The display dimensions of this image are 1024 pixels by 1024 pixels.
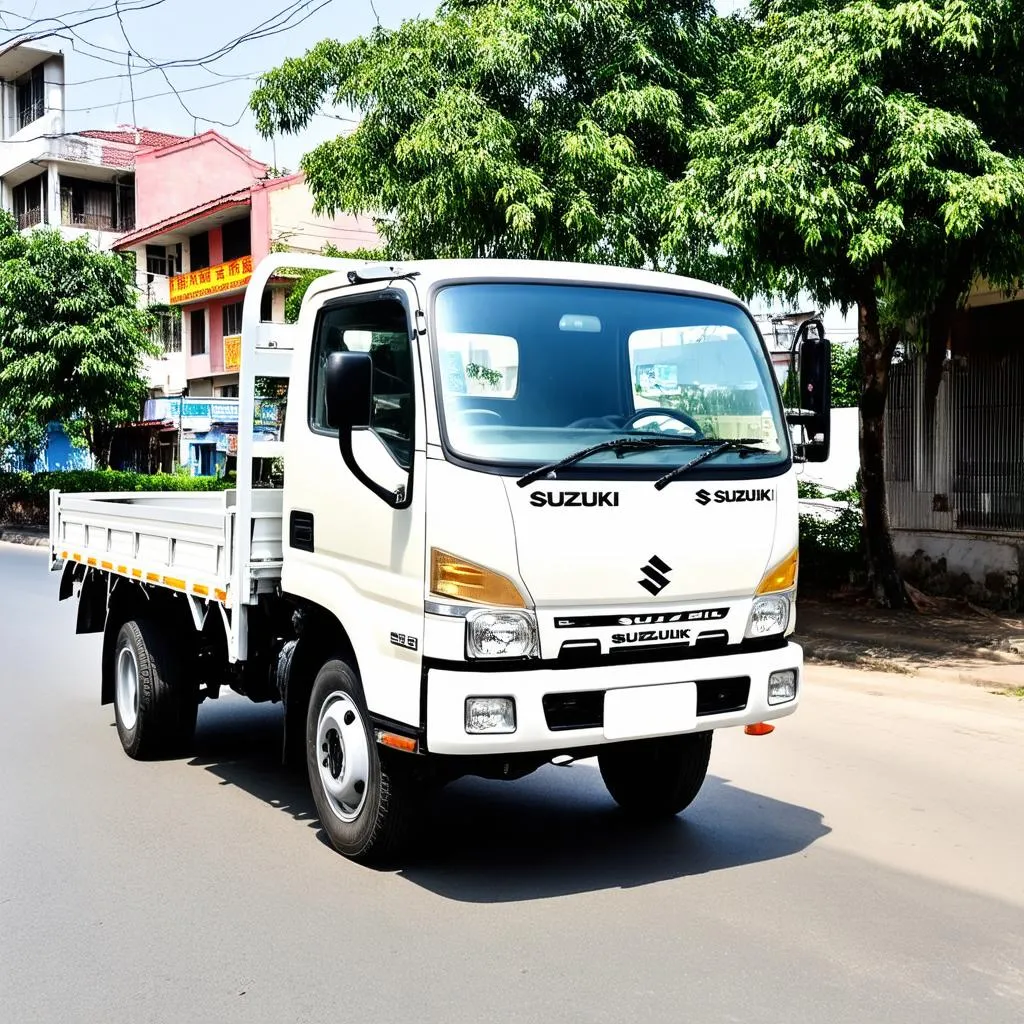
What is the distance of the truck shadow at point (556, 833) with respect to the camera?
194 inches

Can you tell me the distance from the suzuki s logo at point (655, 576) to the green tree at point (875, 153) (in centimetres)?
590

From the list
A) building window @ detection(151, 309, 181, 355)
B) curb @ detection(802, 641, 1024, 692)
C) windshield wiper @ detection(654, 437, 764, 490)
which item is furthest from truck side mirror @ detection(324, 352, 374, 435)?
building window @ detection(151, 309, 181, 355)

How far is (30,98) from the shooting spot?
156ft

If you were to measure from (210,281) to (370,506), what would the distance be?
122 ft

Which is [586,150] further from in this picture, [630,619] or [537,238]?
[630,619]

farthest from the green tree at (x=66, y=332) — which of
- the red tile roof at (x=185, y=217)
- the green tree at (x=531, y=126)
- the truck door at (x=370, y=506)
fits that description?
the truck door at (x=370, y=506)

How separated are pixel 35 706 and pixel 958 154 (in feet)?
25.5

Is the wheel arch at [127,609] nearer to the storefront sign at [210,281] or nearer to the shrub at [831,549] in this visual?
the shrub at [831,549]

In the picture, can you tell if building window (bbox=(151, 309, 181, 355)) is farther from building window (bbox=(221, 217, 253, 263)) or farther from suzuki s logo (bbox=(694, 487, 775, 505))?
suzuki s logo (bbox=(694, 487, 775, 505))

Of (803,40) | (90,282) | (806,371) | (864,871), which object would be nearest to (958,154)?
(803,40)

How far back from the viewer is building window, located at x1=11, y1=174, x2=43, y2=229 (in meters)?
47.6

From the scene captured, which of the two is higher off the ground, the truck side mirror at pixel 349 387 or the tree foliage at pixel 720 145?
the tree foliage at pixel 720 145

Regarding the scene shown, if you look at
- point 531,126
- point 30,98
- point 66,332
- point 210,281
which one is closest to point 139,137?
point 30,98

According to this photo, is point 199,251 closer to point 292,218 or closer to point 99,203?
point 292,218
